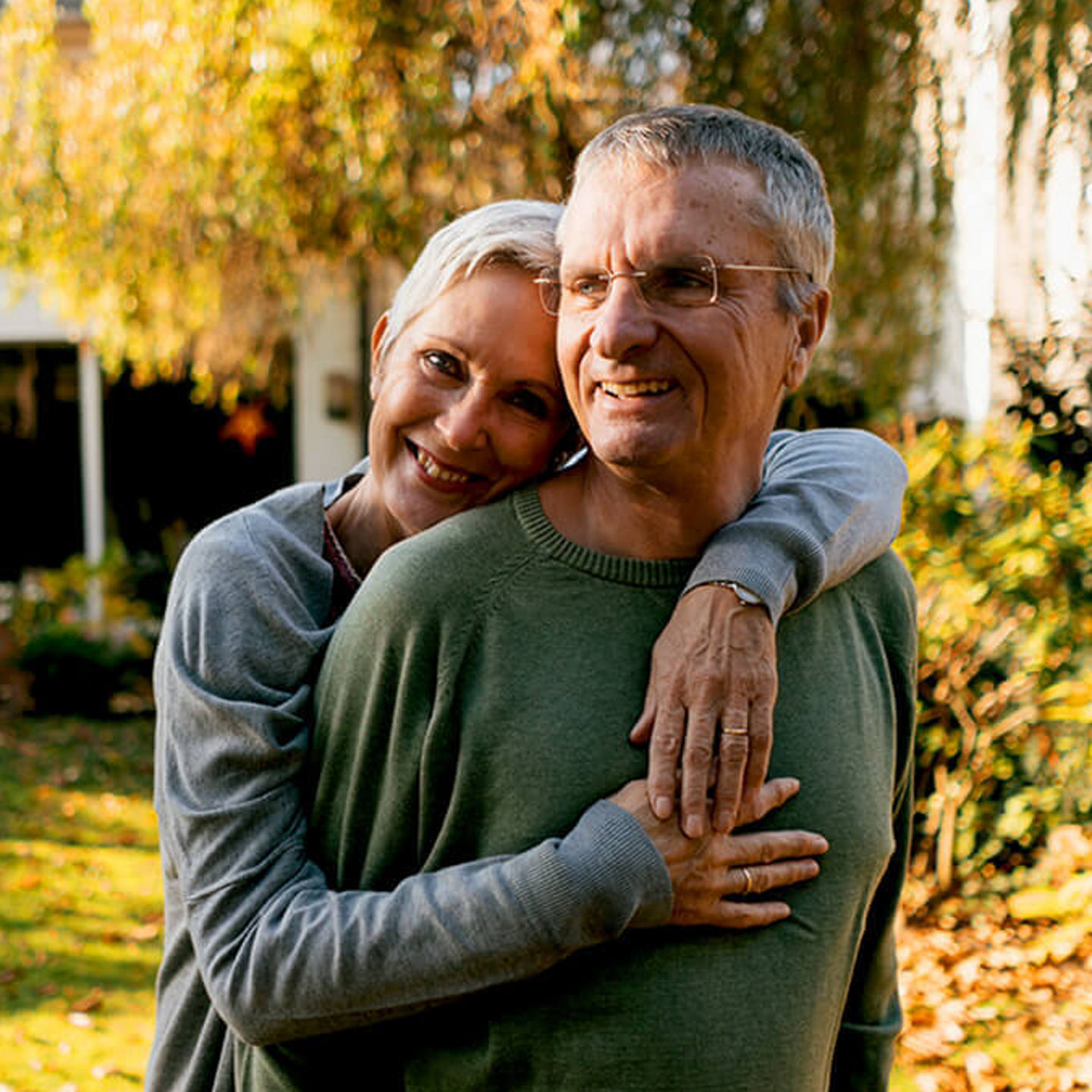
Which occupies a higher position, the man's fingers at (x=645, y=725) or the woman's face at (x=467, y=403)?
the woman's face at (x=467, y=403)

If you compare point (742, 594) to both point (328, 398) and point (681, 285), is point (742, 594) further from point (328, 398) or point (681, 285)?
point (328, 398)

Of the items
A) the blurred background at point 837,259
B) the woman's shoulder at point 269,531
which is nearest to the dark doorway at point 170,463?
the blurred background at point 837,259

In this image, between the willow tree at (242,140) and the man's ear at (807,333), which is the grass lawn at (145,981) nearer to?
the man's ear at (807,333)

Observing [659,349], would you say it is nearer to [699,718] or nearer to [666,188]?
[666,188]

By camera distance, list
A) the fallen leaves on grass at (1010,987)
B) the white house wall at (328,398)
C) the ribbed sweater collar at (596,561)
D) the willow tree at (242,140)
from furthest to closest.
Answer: the white house wall at (328,398), the willow tree at (242,140), the fallen leaves on grass at (1010,987), the ribbed sweater collar at (596,561)

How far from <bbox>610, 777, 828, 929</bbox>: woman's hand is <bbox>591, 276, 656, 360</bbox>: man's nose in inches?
21.5

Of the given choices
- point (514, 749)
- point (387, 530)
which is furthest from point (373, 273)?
point (514, 749)

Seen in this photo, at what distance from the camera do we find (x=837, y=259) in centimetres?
586

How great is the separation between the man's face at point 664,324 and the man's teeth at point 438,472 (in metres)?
0.32

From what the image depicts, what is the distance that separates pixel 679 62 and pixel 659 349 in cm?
434

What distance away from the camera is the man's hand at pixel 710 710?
58.3 inches

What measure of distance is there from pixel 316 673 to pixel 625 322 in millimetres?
660

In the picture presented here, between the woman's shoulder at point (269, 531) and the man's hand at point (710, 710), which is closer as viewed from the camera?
the man's hand at point (710, 710)

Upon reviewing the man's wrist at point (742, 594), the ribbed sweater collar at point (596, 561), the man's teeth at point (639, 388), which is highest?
the man's teeth at point (639, 388)
